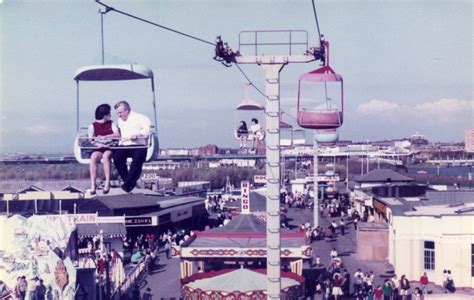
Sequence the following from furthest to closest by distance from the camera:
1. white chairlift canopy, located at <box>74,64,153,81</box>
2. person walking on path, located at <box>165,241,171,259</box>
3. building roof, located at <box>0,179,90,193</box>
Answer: building roof, located at <box>0,179,90,193</box> → person walking on path, located at <box>165,241,171,259</box> → white chairlift canopy, located at <box>74,64,153,81</box>

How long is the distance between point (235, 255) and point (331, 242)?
13.1m

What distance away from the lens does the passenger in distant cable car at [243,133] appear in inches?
668

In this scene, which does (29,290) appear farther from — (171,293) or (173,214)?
(173,214)

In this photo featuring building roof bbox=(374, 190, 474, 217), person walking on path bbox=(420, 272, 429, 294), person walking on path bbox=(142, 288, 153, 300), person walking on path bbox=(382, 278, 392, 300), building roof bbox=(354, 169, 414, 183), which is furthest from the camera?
building roof bbox=(354, 169, 414, 183)

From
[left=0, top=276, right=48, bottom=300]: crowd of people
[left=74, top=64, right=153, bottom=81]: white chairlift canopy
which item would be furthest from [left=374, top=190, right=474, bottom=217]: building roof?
[left=74, top=64, right=153, bottom=81]: white chairlift canopy

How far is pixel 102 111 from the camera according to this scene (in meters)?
8.88

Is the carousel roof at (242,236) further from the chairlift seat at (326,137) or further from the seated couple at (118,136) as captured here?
the seated couple at (118,136)

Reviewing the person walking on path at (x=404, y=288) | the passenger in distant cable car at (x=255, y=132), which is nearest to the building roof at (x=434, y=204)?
the person walking on path at (x=404, y=288)

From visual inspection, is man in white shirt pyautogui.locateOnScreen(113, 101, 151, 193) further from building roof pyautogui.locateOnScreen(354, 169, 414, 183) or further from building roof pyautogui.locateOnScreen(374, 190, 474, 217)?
building roof pyautogui.locateOnScreen(354, 169, 414, 183)

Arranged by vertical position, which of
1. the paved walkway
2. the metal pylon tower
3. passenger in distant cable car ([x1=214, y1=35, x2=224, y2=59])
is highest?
passenger in distant cable car ([x1=214, y1=35, x2=224, y2=59])

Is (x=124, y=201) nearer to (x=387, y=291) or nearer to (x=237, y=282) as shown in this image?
(x=387, y=291)

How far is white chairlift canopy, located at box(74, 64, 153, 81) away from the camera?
8.15m

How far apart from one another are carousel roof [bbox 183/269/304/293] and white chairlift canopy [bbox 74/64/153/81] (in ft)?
32.3

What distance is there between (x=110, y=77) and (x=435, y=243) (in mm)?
18601
